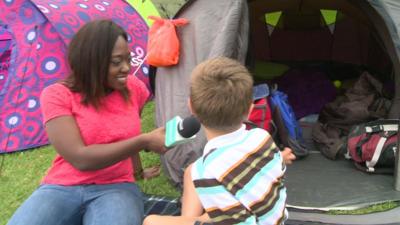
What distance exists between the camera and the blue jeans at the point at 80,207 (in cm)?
177

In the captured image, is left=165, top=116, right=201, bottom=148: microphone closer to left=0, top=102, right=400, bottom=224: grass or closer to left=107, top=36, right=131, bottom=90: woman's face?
left=107, top=36, right=131, bottom=90: woman's face

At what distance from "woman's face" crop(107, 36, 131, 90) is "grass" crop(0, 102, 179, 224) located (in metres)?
0.99

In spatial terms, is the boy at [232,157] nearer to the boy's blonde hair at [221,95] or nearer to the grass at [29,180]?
the boy's blonde hair at [221,95]

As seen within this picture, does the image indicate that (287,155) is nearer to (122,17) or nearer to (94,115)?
(94,115)

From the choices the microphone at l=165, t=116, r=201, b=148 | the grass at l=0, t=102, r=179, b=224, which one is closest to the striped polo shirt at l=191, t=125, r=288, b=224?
the microphone at l=165, t=116, r=201, b=148

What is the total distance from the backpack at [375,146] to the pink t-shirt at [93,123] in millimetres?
1503

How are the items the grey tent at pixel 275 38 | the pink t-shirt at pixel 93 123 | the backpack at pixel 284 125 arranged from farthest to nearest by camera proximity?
1. the backpack at pixel 284 125
2. the grey tent at pixel 275 38
3. the pink t-shirt at pixel 93 123

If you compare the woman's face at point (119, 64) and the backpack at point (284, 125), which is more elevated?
the woman's face at point (119, 64)

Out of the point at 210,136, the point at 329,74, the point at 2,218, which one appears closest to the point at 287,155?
the point at 210,136

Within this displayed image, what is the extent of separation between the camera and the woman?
1.85m

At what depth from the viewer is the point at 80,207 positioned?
1.90 meters

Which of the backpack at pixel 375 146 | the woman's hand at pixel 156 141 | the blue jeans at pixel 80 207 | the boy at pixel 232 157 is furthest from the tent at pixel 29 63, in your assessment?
the boy at pixel 232 157

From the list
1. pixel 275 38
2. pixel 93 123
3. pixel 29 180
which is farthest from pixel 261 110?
pixel 275 38

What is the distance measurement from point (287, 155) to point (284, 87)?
2.58m
